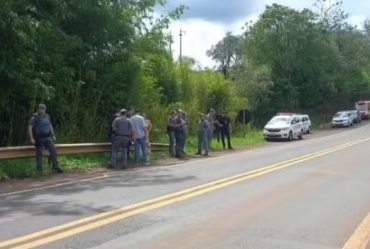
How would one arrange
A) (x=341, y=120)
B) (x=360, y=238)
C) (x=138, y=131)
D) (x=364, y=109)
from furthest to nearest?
1. (x=364, y=109)
2. (x=341, y=120)
3. (x=138, y=131)
4. (x=360, y=238)

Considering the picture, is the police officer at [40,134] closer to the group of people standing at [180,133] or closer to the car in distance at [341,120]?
the group of people standing at [180,133]

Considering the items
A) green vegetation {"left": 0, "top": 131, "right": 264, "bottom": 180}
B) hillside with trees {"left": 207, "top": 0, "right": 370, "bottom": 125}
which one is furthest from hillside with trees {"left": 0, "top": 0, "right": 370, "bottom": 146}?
hillside with trees {"left": 207, "top": 0, "right": 370, "bottom": 125}

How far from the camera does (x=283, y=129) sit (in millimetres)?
37719

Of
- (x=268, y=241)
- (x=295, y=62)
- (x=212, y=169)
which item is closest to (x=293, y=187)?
(x=212, y=169)

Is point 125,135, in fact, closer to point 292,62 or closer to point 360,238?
point 360,238

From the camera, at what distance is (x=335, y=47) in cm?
6322

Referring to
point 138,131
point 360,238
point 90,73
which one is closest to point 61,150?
point 138,131

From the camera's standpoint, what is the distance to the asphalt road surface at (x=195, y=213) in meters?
7.29

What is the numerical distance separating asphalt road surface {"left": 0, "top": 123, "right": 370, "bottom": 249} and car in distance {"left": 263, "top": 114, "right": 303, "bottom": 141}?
73.8ft

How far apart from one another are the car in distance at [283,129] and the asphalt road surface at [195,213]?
2250 centimetres

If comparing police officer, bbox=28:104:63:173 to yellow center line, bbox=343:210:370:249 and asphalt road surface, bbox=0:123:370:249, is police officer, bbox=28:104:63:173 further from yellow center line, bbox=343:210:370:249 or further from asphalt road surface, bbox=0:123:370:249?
yellow center line, bbox=343:210:370:249

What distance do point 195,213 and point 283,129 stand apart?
29.2 meters

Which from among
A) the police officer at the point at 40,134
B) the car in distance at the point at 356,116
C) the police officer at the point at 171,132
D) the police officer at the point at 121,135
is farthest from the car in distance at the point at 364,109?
the police officer at the point at 40,134

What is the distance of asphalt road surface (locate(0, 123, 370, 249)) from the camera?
7285 mm
